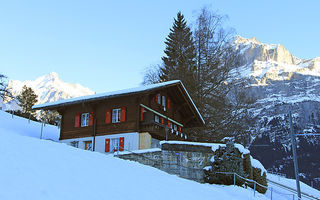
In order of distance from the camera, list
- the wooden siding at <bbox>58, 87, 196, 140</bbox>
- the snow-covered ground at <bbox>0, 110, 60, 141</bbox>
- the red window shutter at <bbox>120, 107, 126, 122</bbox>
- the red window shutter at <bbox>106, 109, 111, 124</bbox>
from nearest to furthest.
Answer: the wooden siding at <bbox>58, 87, 196, 140</bbox>
the red window shutter at <bbox>120, 107, 126, 122</bbox>
the red window shutter at <bbox>106, 109, 111, 124</bbox>
the snow-covered ground at <bbox>0, 110, 60, 141</bbox>

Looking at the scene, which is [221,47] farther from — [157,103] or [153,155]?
[153,155]

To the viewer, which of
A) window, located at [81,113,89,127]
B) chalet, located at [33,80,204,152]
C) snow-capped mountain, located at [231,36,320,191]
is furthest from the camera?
snow-capped mountain, located at [231,36,320,191]

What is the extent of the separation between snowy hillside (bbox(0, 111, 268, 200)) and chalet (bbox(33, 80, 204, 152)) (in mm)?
9438

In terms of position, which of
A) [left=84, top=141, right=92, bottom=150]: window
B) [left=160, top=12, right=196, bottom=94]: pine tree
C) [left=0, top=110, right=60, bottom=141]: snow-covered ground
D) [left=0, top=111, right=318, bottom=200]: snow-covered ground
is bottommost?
[left=0, top=111, right=318, bottom=200]: snow-covered ground

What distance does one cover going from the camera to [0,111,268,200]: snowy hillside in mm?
8828

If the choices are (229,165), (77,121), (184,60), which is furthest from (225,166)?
(184,60)

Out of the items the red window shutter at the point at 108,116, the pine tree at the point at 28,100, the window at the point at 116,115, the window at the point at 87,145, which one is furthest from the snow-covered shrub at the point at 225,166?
the pine tree at the point at 28,100

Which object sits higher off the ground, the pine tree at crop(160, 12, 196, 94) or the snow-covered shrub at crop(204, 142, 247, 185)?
→ the pine tree at crop(160, 12, 196, 94)

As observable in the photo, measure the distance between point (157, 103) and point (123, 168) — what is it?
13.8 metres

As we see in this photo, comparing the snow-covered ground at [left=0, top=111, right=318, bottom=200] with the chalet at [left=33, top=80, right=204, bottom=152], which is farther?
the chalet at [left=33, top=80, right=204, bottom=152]

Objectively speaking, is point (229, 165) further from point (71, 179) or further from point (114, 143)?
point (71, 179)

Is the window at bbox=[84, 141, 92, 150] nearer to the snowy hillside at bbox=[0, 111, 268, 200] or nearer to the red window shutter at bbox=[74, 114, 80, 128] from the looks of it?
the red window shutter at bbox=[74, 114, 80, 128]

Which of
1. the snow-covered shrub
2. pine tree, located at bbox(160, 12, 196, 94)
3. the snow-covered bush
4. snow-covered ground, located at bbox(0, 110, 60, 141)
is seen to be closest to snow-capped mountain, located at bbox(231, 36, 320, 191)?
pine tree, located at bbox(160, 12, 196, 94)

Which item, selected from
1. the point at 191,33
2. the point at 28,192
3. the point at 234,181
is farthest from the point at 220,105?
the point at 28,192
